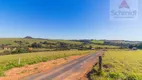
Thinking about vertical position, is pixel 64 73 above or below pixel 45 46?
above

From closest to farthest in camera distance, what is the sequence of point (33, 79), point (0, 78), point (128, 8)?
point (33, 79), point (0, 78), point (128, 8)

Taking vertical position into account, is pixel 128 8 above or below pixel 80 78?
above

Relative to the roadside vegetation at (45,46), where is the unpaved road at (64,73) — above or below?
above

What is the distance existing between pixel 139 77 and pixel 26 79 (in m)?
8.54

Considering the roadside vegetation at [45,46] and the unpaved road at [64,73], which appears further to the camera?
the roadside vegetation at [45,46]

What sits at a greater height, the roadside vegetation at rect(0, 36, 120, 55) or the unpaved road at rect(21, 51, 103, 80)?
the unpaved road at rect(21, 51, 103, 80)

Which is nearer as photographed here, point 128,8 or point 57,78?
point 57,78

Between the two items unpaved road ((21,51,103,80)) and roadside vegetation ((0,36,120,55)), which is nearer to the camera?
unpaved road ((21,51,103,80))

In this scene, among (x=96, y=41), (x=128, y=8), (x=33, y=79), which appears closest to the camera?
(x=33, y=79)

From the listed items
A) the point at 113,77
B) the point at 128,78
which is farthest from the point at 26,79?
the point at 128,78

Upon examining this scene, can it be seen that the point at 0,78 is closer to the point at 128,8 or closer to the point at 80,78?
the point at 80,78

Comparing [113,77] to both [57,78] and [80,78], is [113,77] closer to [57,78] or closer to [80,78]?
[80,78]

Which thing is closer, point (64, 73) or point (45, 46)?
point (64, 73)

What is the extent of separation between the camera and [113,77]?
45.0ft
